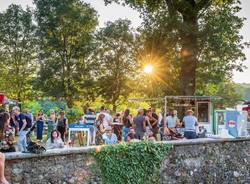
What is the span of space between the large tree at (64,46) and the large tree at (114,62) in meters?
1.52

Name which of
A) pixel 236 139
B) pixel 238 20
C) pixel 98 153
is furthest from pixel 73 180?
pixel 238 20

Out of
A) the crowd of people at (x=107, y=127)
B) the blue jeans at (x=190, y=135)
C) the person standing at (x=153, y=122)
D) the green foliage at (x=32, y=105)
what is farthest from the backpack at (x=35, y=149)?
the green foliage at (x=32, y=105)

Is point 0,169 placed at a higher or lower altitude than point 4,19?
lower

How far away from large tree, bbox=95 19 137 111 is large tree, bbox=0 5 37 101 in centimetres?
828

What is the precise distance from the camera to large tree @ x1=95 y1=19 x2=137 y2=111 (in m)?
49.9

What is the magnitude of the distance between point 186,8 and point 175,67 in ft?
34.4

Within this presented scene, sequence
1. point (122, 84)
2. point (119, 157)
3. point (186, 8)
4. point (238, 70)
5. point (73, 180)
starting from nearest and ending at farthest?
point (73, 180) → point (119, 157) → point (186, 8) → point (238, 70) → point (122, 84)

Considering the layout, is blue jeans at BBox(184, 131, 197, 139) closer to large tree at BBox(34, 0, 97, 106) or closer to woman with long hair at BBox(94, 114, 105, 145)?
woman with long hair at BBox(94, 114, 105, 145)

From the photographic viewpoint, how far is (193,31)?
87.9 ft

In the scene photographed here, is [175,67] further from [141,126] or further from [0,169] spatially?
[0,169]

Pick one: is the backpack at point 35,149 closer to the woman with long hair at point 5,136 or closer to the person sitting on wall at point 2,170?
the woman with long hair at point 5,136

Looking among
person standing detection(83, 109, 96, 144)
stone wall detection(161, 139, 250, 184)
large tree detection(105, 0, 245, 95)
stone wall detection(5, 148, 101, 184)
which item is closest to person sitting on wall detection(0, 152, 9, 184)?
stone wall detection(5, 148, 101, 184)

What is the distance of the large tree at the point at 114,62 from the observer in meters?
49.9

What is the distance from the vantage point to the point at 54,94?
1898 inches
